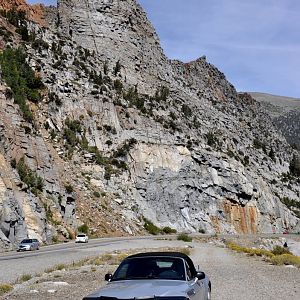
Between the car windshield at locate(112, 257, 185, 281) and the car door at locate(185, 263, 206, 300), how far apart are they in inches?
6.7

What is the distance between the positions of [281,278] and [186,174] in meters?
61.5

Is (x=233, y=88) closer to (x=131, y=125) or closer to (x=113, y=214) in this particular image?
(x=131, y=125)

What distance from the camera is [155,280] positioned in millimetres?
9039

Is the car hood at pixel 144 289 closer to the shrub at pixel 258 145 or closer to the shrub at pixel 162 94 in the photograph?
the shrub at pixel 162 94

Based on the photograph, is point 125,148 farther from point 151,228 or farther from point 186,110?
point 186,110

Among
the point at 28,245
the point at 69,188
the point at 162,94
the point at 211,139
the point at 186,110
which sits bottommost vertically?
the point at 28,245

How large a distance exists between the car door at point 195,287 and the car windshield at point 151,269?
17 cm

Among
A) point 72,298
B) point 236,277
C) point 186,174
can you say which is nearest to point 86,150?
point 186,174

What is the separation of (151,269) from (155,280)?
52 cm

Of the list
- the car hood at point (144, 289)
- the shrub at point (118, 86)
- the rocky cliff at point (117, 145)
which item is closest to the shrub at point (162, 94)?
the rocky cliff at point (117, 145)

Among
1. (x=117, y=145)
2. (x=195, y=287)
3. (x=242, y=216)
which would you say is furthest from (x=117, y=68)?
(x=195, y=287)

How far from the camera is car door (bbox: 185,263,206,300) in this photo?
877 cm

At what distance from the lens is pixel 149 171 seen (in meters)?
78.1

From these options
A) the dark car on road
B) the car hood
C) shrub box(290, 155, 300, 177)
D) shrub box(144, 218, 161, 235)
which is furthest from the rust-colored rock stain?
the car hood
